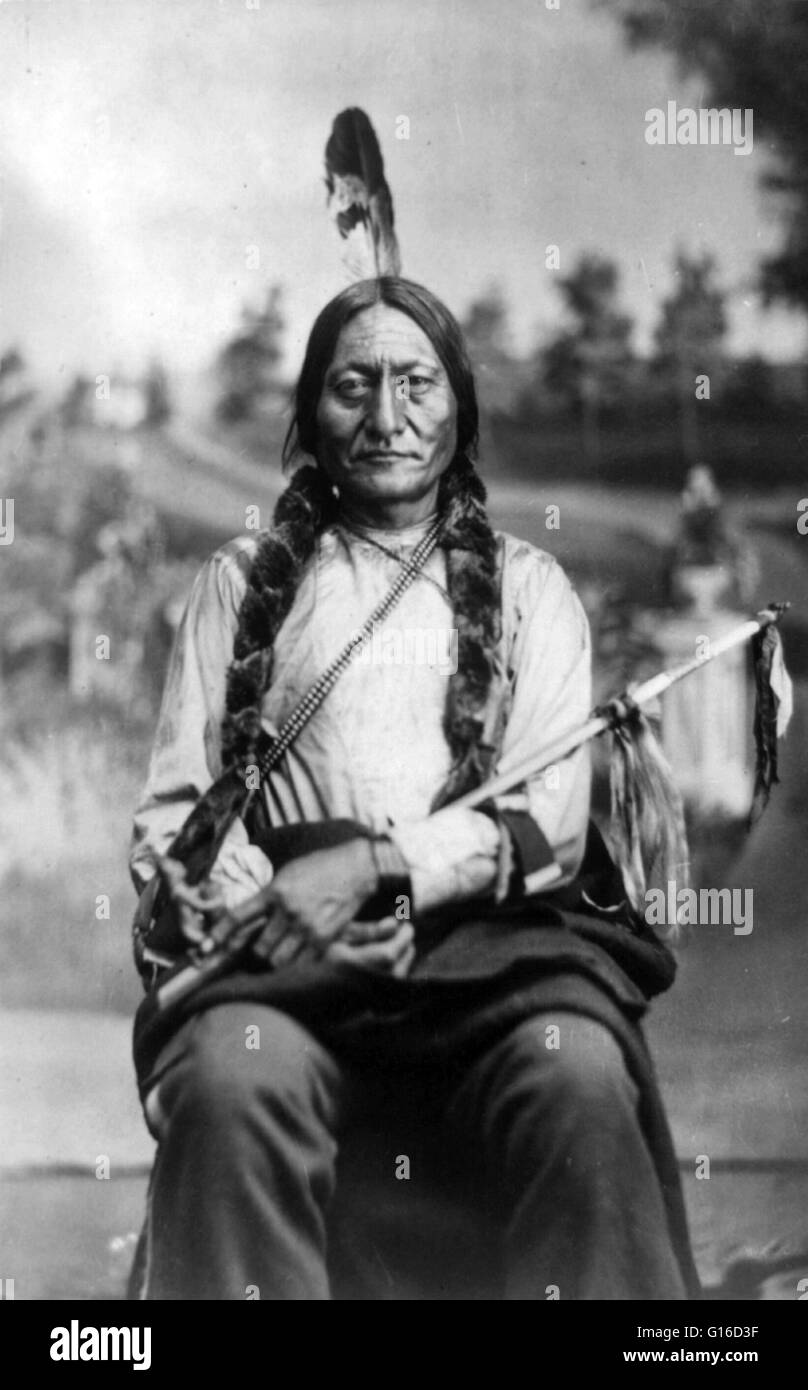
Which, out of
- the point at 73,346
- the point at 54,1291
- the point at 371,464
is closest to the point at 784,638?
the point at 371,464

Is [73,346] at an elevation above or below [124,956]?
above

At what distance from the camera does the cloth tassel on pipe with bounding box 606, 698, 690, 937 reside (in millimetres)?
5449

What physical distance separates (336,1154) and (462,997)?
468 mm

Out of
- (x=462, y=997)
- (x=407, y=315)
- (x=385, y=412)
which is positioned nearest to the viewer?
(x=462, y=997)

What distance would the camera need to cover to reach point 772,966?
5.66 meters

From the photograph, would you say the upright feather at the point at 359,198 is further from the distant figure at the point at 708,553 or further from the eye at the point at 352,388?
the distant figure at the point at 708,553

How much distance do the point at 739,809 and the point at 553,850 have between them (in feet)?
2.10

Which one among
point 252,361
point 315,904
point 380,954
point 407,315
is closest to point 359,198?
point 407,315

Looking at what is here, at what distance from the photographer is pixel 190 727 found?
17.8 ft

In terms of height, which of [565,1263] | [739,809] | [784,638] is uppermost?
[784,638]

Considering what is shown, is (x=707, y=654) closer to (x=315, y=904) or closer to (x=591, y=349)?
(x=591, y=349)

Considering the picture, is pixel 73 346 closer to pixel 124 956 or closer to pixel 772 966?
pixel 124 956

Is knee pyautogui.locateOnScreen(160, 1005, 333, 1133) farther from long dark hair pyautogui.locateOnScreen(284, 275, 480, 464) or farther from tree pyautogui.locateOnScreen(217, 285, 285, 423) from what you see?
tree pyautogui.locateOnScreen(217, 285, 285, 423)

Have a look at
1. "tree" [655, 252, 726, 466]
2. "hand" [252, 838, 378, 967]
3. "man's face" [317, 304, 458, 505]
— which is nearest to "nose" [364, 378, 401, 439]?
"man's face" [317, 304, 458, 505]
